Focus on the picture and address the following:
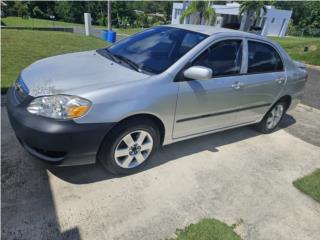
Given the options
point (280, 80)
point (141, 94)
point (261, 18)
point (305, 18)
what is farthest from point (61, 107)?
point (305, 18)

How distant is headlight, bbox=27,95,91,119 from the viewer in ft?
8.30

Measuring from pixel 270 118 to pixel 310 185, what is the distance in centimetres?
160

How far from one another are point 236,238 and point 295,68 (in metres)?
3.40

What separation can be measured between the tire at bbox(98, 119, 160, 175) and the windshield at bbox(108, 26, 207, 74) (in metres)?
0.67

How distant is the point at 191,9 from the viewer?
2448 centimetres

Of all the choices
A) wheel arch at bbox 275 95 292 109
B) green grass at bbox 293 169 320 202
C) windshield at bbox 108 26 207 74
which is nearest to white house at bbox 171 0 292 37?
wheel arch at bbox 275 95 292 109

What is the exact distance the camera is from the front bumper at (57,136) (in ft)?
8.16

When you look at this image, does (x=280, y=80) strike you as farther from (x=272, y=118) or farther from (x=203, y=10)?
(x=203, y=10)

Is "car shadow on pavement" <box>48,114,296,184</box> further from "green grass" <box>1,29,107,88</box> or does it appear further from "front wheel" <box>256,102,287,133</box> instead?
"green grass" <box>1,29,107,88</box>

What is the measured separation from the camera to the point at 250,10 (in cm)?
3356

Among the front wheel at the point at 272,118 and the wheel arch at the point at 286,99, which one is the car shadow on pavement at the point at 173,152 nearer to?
the front wheel at the point at 272,118

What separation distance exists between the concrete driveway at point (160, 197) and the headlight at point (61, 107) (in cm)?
83

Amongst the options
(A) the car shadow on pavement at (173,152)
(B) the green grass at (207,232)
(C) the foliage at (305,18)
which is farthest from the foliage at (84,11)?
(B) the green grass at (207,232)

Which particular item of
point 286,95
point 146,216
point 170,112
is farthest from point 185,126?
point 286,95
